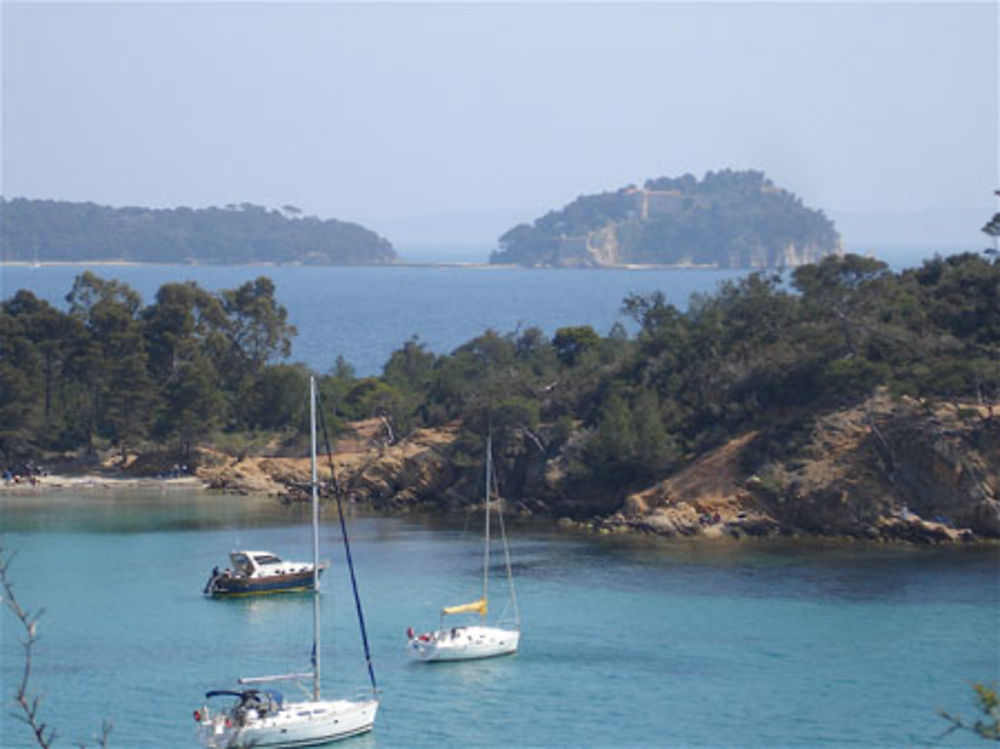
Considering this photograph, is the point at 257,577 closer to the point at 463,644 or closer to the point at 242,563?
the point at 242,563

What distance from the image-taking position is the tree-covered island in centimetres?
4691

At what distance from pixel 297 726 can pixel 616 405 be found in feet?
90.6

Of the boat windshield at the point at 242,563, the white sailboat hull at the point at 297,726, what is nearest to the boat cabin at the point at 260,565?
the boat windshield at the point at 242,563

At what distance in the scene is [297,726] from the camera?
26.3m

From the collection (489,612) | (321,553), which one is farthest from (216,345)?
(489,612)

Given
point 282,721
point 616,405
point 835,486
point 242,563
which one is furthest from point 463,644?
point 616,405

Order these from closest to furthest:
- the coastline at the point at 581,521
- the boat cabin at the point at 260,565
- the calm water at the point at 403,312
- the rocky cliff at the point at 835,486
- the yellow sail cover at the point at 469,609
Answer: the yellow sail cover at the point at 469,609 → the boat cabin at the point at 260,565 → the coastline at the point at 581,521 → the rocky cliff at the point at 835,486 → the calm water at the point at 403,312

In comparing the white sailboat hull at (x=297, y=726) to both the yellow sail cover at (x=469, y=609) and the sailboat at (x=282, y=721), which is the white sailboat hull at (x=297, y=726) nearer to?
the sailboat at (x=282, y=721)

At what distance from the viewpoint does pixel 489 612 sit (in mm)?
36594

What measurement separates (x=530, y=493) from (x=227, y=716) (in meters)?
26.9

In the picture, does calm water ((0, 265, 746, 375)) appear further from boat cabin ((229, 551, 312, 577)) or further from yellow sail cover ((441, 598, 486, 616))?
yellow sail cover ((441, 598, 486, 616))

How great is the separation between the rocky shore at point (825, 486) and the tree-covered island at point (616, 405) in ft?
0.23

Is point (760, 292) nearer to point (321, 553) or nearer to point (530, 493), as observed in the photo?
point (530, 493)

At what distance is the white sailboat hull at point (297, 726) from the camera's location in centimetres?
2594
